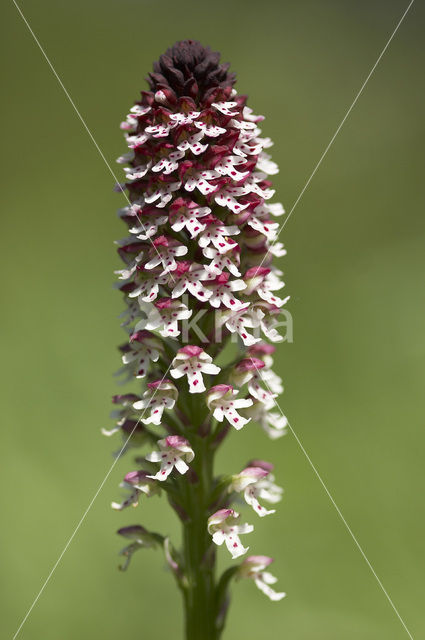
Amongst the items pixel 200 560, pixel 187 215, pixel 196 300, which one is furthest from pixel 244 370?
pixel 200 560

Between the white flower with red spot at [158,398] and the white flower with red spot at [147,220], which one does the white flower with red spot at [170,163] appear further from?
the white flower with red spot at [158,398]

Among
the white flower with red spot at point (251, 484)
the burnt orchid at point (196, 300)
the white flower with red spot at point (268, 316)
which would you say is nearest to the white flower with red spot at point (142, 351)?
the burnt orchid at point (196, 300)

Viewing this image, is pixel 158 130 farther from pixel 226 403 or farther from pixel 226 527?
pixel 226 527

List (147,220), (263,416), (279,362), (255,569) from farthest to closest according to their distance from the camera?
(279,362) < (263,416) < (255,569) < (147,220)

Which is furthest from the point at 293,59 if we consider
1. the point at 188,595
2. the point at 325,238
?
the point at 188,595

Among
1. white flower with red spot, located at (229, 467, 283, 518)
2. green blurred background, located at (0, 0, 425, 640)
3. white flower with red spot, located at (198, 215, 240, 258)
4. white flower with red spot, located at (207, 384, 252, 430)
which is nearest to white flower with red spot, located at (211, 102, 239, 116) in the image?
white flower with red spot, located at (198, 215, 240, 258)
